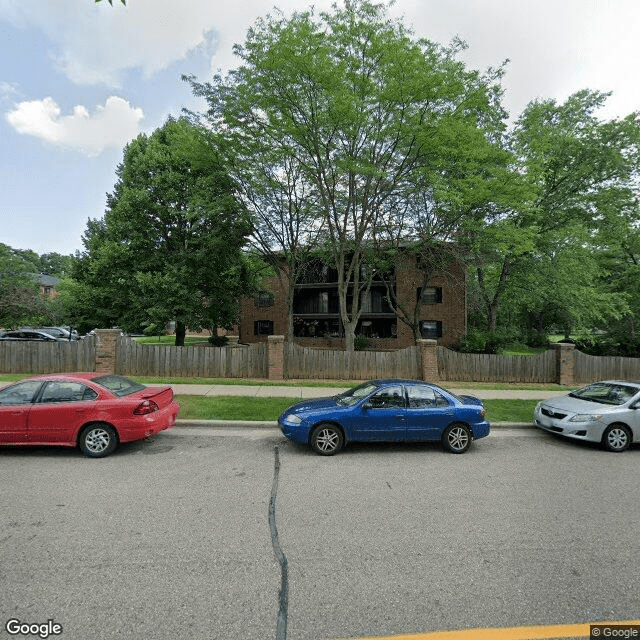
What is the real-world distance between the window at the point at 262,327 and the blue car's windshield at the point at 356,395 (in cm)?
2552

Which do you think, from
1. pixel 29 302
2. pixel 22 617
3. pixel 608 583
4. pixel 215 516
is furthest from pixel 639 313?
pixel 29 302

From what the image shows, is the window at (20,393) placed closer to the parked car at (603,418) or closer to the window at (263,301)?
the parked car at (603,418)

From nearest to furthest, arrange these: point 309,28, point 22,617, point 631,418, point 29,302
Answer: point 22,617 < point 631,418 < point 309,28 < point 29,302

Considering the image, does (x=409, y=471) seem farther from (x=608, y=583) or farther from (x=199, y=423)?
(x=199, y=423)

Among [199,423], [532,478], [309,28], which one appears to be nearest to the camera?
[532,478]

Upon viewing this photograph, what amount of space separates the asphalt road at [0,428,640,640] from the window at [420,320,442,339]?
2182 centimetres

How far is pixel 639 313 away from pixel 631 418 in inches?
740

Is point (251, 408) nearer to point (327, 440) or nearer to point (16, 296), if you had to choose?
point (327, 440)

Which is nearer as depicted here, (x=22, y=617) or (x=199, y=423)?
(x=22, y=617)

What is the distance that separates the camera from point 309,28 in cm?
1230

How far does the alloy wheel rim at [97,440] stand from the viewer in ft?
21.3

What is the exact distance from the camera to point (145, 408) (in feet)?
22.3

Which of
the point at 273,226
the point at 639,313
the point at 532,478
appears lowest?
the point at 532,478

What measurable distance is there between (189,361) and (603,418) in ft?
42.9
